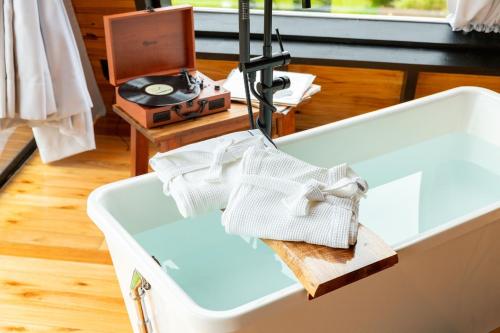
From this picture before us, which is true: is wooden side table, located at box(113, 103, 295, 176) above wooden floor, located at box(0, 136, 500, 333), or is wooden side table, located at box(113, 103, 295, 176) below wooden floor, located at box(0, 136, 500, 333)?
above

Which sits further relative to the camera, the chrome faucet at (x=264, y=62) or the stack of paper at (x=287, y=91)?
the stack of paper at (x=287, y=91)

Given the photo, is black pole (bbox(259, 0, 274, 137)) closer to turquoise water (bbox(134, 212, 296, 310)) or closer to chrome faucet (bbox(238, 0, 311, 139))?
chrome faucet (bbox(238, 0, 311, 139))

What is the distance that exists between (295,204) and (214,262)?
43cm

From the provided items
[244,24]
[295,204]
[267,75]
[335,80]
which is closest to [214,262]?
[295,204]

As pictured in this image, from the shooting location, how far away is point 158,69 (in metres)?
2.23

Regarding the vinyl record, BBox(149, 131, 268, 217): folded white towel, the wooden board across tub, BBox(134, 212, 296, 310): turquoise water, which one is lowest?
BBox(134, 212, 296, 310): turquoise water

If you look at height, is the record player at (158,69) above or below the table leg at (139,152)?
above

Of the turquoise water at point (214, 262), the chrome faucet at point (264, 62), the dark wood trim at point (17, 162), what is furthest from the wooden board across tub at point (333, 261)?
the dark wood trim at point (17, 162)

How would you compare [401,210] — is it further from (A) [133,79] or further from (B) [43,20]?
(B) [43,20]

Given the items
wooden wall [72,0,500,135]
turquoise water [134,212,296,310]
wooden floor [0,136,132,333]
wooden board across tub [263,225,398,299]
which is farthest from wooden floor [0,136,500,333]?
wooden board across tub [263,225,398,299]

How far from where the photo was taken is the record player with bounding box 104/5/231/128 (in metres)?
1.98

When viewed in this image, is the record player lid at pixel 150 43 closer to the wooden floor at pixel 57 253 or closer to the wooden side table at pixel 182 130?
the wooden side table at pixel 182 130

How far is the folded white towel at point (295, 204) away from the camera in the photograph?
Result: 1356 mm

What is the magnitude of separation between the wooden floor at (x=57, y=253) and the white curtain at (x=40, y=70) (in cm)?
25
